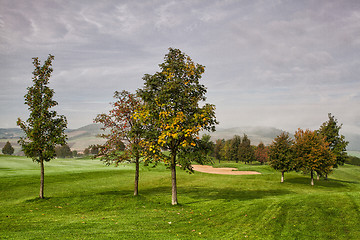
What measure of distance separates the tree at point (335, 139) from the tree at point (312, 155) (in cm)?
989

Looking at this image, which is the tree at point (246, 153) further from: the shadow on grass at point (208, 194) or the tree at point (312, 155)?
the shadow on grass at point (208, 194)

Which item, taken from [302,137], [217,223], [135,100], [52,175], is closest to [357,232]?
[217,223]

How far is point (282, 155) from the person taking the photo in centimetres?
3288

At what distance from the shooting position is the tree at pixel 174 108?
17406mm

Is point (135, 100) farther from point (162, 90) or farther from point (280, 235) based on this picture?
point (280, 235)

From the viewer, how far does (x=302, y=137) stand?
34.7 m

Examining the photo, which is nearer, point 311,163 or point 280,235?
point 280,235

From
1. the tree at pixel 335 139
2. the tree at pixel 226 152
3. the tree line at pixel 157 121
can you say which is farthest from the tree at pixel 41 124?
the tree at pixel 226 152

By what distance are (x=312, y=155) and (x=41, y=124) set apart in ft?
115

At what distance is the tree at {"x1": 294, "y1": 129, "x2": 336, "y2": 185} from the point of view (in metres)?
32.0

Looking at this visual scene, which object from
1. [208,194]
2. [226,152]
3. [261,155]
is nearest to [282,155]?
[208,194]

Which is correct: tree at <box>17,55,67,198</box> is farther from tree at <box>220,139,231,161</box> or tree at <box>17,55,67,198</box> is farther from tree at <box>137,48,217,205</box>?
tree at <box>220,139,231,161</box>

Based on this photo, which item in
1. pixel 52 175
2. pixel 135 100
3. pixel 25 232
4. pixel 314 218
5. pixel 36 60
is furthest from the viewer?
pixel 52 175

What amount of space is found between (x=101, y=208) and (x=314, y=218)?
50.2ft
